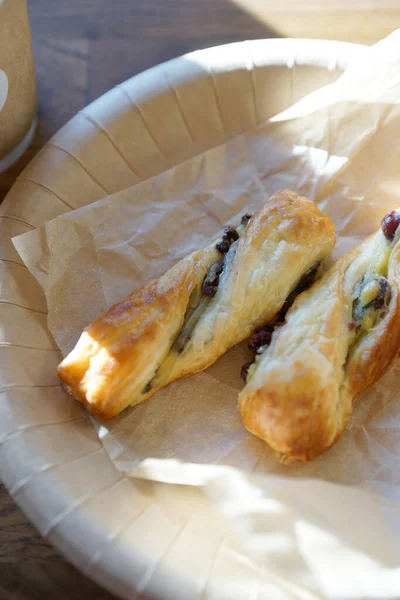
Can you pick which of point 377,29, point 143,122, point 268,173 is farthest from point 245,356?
point 377,29

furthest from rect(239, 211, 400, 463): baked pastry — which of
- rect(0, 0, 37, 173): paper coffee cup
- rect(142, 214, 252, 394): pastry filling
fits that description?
rect(0, 0, 37, 173): paper coffee cup

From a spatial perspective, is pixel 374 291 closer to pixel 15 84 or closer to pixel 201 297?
pixel 201 297

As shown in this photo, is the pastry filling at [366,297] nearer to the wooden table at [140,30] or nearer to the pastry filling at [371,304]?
the pastry filling at [371,304]

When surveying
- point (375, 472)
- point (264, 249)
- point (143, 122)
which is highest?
point (143, 122)

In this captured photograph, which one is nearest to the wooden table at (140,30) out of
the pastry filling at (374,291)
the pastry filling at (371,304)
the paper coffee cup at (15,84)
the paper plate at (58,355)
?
the paper coffee cup at (15,84)

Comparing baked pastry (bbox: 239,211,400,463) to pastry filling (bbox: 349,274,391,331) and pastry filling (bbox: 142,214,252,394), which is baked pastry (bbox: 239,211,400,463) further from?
pastry filling (bbox: 142,214,252,394)

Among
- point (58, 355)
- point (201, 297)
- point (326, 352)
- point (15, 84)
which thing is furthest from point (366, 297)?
point (15, 84)

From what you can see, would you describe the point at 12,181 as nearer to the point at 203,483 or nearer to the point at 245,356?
the point at 245,356
